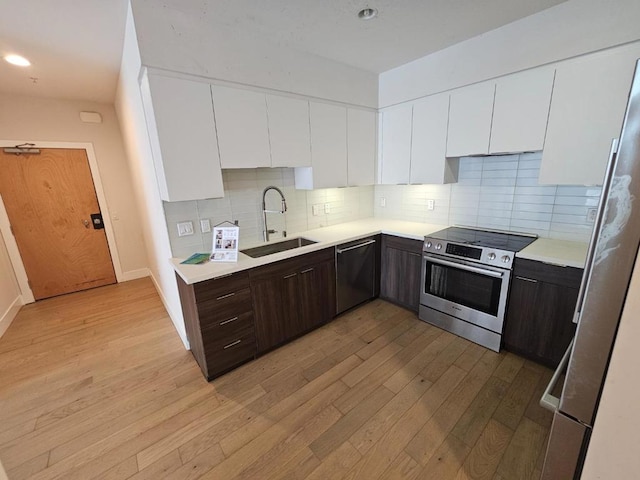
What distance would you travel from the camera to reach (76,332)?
2949 mm

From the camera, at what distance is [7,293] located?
10.9 ft

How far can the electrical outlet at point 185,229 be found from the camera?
2322 mm

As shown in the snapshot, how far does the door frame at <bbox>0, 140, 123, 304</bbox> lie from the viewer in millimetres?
3434

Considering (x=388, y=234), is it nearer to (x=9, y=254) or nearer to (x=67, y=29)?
(x=67, y=29)

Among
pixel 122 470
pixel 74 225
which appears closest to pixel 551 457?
pixel 122 470

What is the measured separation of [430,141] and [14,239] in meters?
5.27

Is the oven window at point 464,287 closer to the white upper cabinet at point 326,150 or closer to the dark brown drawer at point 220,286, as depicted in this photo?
the white upper cabinet at point 326,150

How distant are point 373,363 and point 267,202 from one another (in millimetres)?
1825

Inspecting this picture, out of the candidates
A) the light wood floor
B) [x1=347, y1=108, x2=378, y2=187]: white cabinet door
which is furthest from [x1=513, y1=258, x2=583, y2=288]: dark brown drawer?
[x1=347, y1=108, x2=378, y2=187]: white cabinet door

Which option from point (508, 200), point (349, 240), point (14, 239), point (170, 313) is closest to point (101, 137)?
point (14, 239)

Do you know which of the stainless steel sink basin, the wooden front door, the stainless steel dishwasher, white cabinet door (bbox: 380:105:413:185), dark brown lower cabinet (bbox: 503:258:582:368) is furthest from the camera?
the wooden front door

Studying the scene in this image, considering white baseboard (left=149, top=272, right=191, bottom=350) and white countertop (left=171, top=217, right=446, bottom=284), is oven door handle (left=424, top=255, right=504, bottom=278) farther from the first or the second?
white baseboard (left=149, top=272, right=191, bottom=350)

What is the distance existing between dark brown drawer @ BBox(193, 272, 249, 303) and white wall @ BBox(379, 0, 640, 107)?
2503 millimetres

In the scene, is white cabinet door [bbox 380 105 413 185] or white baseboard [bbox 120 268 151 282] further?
white baseboard [bbox 120 268 151 282]
